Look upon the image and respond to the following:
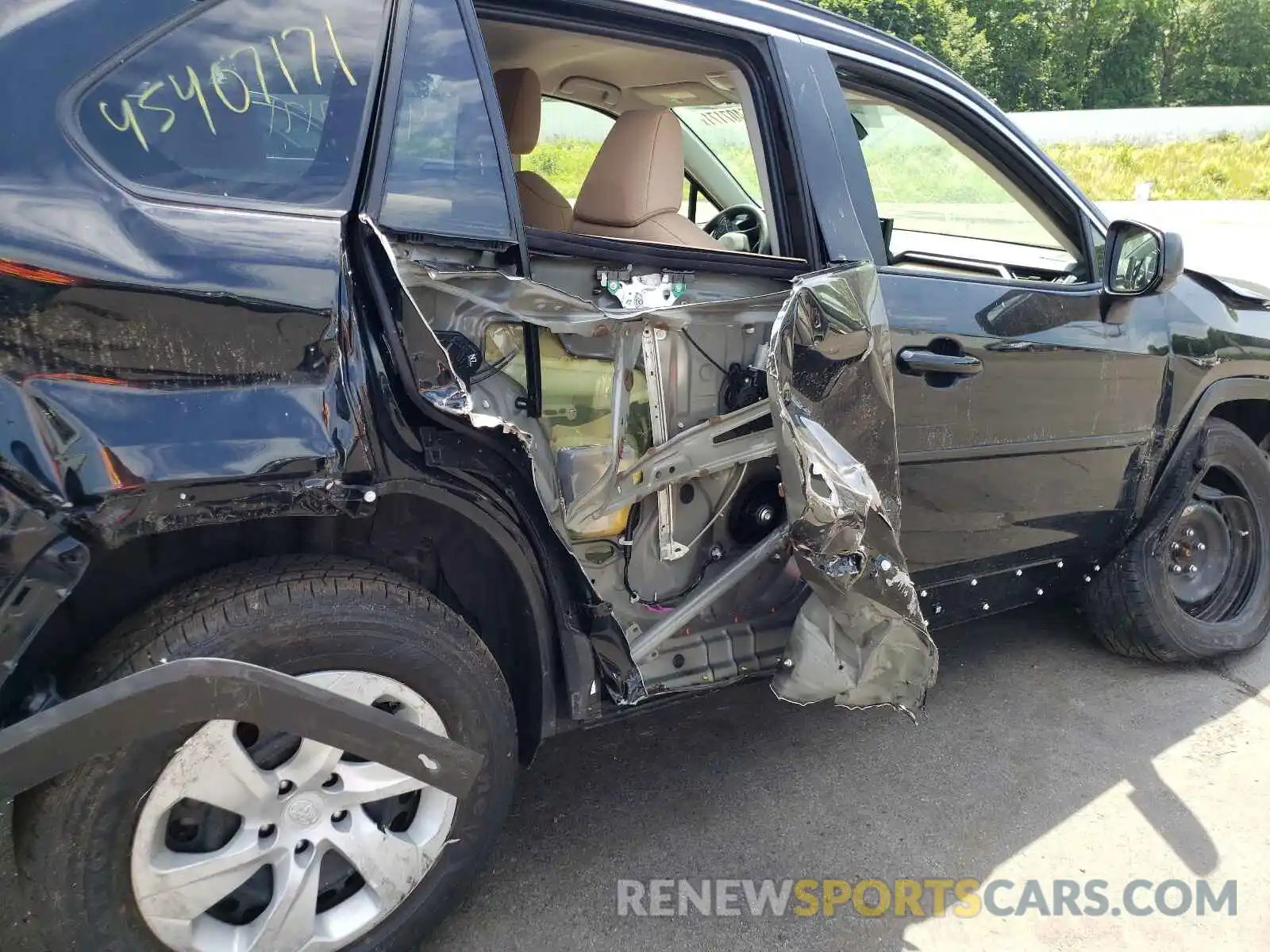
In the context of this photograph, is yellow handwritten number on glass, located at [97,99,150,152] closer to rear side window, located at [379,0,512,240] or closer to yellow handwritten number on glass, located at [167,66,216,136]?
yellow handwritten number on glass, located at [167,66,216,136]

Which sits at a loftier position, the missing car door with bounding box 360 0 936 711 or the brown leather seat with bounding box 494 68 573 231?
the brown leather seat with bounding box 494 68 573 231

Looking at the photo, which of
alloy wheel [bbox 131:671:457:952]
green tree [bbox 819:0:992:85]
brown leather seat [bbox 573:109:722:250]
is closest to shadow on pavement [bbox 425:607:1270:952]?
alloy wheel [bbox 131:671:457:952]

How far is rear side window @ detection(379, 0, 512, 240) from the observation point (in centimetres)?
179

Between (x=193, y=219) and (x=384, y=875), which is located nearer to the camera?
(x=193, y=219)

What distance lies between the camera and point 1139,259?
290 cm

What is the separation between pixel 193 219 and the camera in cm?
154

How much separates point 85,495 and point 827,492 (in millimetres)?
1437

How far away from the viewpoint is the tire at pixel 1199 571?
11.0 feet

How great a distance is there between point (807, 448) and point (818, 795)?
1140mm

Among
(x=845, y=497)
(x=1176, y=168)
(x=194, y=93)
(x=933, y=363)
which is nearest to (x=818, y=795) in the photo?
(x=845, y=497)

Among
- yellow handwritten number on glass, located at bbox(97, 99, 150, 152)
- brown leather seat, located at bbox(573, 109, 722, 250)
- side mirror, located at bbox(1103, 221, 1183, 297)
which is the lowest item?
side mirror, located at bbox(1103, 221, 1183, 297)

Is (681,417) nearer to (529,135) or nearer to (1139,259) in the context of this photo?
(529,135)

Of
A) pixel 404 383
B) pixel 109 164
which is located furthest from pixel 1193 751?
pixel 109 164

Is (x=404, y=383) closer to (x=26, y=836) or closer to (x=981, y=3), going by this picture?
(x=26, y=836)
